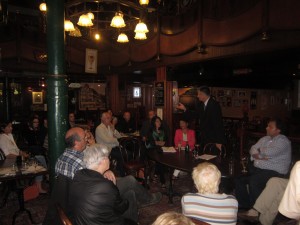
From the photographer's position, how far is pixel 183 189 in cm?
546

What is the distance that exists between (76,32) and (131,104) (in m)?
8.00

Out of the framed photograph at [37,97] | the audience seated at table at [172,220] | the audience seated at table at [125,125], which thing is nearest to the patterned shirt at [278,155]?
the audience seated at table at [172,220]

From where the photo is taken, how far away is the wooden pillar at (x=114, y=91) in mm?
10797

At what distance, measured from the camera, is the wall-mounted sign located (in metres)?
8.12

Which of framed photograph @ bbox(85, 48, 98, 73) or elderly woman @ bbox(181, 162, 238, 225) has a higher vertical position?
framed photograph @ bbox(85, 48, 98, 73)

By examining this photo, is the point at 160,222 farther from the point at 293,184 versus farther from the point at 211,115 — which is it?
the point at 211,115

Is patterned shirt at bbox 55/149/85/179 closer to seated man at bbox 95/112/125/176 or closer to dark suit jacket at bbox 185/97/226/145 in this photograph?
dark suit jacket at bbox 185/97/226/145

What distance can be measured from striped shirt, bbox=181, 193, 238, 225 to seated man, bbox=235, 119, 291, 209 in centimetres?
209

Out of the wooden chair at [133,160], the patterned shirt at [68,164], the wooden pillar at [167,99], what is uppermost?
the wooden pillar at [167,99]

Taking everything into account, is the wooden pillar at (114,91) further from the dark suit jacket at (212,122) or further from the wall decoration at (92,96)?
the dark suit jacket at (212,122)

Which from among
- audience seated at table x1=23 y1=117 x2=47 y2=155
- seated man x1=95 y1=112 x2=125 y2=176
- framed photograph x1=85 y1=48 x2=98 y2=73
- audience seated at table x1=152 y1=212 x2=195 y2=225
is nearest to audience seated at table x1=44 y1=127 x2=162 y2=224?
audience seated at table x1=152 y1=212 x2=195 y2=225

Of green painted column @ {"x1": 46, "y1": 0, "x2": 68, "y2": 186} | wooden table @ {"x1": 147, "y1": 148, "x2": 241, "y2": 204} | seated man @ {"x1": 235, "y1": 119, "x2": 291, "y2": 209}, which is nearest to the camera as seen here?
green painted column @ {"x1": 46, "y1": 0, "x2": 68, "y2": 186}

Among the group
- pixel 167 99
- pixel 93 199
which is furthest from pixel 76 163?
pixel 167 99

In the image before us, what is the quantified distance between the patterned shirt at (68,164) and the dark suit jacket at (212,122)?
2.75 meters
